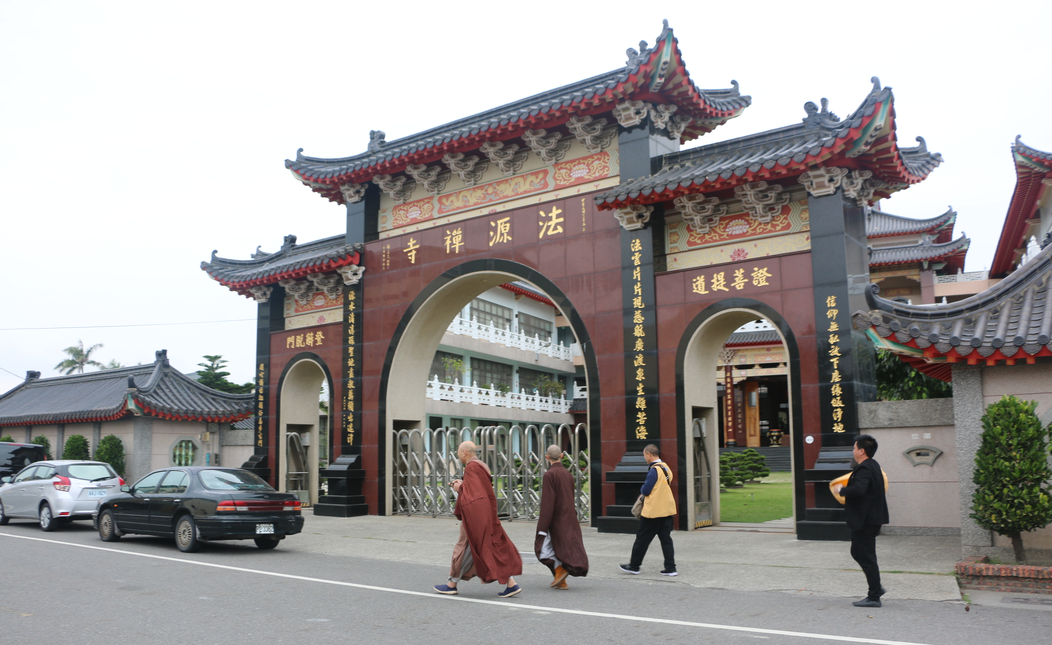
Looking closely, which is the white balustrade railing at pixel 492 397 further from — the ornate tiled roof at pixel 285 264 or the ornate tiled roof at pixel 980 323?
the ornate tiled roof at pixel 980 323

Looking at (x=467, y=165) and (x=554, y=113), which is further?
(x=467, y=165)

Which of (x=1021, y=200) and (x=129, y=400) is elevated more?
(x=1021, y=200)

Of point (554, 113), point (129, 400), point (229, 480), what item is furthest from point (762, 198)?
point (129, 400)

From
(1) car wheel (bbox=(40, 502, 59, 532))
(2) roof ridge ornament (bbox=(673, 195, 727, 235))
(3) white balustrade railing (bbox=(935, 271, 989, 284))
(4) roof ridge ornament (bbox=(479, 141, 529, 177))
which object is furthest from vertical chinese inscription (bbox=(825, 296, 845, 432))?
(3) white balustrade railing (bbox=(935, 271, 989, 284))

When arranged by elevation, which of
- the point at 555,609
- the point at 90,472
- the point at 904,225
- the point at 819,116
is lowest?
the point at 555,609

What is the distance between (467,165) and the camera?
16.5m

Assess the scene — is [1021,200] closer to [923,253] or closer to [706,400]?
[923,253]

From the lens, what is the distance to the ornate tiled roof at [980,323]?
8.81 m

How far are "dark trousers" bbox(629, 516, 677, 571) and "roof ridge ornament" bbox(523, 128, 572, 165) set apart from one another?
26.9 ft

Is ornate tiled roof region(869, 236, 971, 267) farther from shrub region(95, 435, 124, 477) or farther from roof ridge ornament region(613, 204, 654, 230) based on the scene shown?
shrub region(95, 435, 124, 477)

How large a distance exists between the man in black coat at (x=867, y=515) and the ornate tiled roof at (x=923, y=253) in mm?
25492

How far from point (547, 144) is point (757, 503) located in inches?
385

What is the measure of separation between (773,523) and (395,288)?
351 inches

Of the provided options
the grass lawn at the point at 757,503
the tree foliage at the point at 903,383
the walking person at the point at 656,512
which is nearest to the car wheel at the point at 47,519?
the walking person at the point at 656,512
